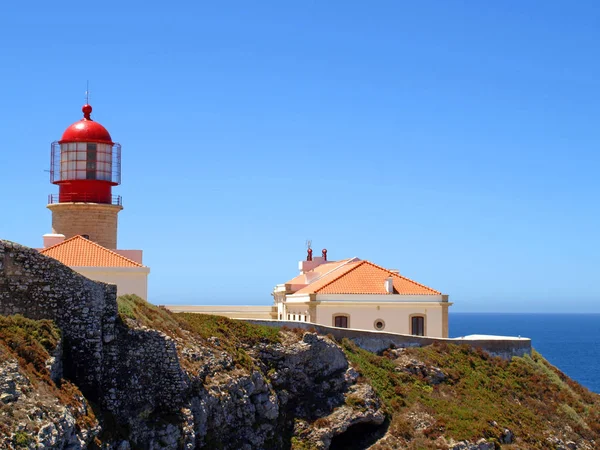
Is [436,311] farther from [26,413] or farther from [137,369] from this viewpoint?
[26,413]

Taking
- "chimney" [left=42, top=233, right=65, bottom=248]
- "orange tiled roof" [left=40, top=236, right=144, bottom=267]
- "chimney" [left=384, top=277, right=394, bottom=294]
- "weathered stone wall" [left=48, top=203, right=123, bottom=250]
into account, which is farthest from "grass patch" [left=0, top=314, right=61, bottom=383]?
"chimney" [left=384, top=277, right=394, bottom=294]

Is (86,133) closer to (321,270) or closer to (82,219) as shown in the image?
(82,219)

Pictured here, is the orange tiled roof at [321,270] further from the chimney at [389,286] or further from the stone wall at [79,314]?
the stone wall at [79,314]

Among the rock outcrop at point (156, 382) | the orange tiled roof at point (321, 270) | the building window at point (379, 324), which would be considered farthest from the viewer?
the orange tiled roof at point (321, 270)

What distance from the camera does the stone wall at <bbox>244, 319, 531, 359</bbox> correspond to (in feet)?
127

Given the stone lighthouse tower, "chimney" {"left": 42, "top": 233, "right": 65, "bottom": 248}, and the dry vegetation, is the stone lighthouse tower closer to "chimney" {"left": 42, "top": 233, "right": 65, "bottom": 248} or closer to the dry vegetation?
"chimney" {"left": 42, "top": 233, "right": 65, "bottom": 248}

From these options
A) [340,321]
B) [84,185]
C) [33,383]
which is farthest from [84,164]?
[33,383]

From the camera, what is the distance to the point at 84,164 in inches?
1892

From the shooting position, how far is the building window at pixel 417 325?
47.1m

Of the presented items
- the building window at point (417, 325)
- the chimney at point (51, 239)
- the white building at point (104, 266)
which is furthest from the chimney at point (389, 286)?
the chimney at point (51, 239)

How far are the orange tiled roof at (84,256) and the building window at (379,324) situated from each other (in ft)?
40.7

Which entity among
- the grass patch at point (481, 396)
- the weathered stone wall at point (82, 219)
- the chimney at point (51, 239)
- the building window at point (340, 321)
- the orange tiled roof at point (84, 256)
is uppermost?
the weathered stone wall at point (82, 219)

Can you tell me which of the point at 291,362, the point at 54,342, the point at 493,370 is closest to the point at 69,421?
the point at 54,342

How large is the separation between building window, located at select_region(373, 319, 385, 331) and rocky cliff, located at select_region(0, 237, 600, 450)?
473cm
